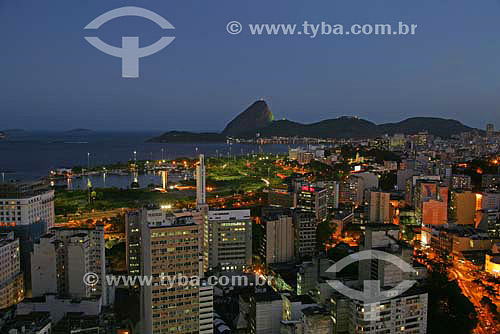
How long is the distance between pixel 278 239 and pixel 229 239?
2.60ft

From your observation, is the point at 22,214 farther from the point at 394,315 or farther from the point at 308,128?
the point at 308,128

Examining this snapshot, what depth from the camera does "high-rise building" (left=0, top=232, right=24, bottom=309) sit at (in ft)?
16.4

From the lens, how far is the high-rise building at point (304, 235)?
7059mm

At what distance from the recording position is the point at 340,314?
4.30 meters

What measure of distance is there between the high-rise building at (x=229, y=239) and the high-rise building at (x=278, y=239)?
1.15ft

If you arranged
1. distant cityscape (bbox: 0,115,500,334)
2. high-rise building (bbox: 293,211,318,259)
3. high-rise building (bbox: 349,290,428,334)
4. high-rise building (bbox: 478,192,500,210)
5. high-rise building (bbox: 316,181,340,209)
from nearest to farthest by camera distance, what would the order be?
distant cityscape (bbox: 0,115,500,334)
high-rise building (bbox: 349,290,428,334)
high-rise building (bbox: 293,211,318,259)
high-rise building (bbox: 478,192,500,210)
high-rise building (bbox: 316,181,340,209)

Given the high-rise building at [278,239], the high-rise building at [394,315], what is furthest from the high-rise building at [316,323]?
the high-rise building at [278,239]

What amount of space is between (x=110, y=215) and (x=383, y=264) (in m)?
5.91

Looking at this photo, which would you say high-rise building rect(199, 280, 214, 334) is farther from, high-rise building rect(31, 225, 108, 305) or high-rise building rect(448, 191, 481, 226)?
high-rise building rect(448, 191, 481, 226)

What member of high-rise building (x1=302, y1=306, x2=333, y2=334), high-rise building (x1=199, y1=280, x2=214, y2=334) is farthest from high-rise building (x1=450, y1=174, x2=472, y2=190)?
high-rise building (x1=199, y1=280, x2=214, y2=334)

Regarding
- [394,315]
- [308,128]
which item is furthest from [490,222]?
[308,128]

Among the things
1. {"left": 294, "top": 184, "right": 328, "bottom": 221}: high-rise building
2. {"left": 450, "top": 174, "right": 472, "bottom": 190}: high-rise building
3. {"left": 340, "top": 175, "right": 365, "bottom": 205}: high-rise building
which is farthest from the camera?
{"left": 340, "top": 175, "right": 365, "bottom": 205}: high-rise building

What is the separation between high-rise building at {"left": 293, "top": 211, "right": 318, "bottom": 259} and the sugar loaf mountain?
2268cm

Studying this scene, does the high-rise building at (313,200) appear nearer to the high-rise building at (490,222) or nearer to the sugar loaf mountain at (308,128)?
the high-rise building at (490,222)
